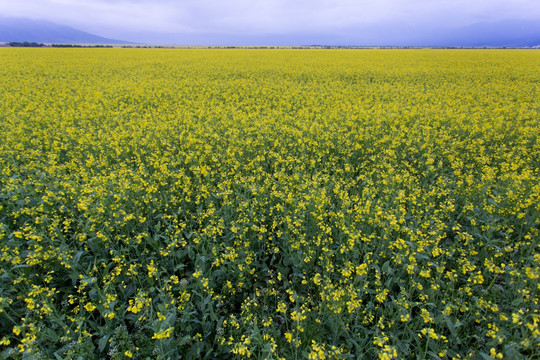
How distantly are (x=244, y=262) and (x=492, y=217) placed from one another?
3965 millimetres

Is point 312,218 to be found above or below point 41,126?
below

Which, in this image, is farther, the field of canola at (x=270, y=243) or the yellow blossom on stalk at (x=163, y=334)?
the field of canola at (x=270, y=243)

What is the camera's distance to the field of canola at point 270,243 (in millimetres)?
2777

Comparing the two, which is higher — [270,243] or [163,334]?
[163,334]

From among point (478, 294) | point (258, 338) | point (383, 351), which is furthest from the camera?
point (478, 294)

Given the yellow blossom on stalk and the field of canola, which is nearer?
the yellow blossom on stalk

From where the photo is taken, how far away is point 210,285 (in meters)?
3.34

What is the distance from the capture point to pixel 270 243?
416 cm

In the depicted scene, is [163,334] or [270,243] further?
[270,243]

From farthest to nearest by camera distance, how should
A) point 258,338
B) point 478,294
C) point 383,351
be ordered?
→ point 478,294
point 258,338
point 383,351

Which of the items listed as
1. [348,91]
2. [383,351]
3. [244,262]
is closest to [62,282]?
[244,262]

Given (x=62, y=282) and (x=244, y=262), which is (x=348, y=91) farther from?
(x=62, y=282)

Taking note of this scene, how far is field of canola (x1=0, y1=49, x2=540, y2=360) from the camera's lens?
9.11ft

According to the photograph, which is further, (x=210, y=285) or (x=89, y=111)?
(x=89, y=111)
